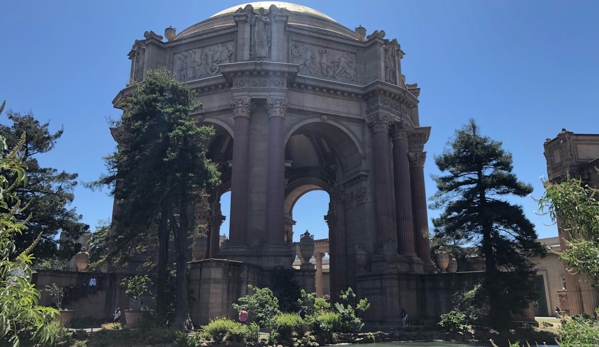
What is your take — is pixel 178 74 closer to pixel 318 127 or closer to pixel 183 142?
pixel 318 127

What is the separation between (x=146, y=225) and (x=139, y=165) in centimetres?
295

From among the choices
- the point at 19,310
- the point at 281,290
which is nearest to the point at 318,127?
the point at 281,290

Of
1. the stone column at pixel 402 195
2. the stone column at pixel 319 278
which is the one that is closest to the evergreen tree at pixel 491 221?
the stone column at pixel 402 195

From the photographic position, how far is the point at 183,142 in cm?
2098

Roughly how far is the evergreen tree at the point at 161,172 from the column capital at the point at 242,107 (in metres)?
6.80

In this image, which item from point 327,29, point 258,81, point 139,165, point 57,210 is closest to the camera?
point 139,165

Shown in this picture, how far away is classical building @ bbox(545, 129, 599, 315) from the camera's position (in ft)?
90.8

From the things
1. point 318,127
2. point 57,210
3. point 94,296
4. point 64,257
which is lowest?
point 94,296

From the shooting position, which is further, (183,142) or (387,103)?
(387,103)

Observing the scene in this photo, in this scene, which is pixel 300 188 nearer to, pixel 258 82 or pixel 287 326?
pixel 258 82

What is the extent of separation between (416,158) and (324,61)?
1128 cm

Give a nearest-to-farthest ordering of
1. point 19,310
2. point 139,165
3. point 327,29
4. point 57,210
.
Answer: point 19,310
point 139,165
point 57,210
point 327,29

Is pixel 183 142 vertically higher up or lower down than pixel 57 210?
higher up

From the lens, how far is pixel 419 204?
36.8 metres
